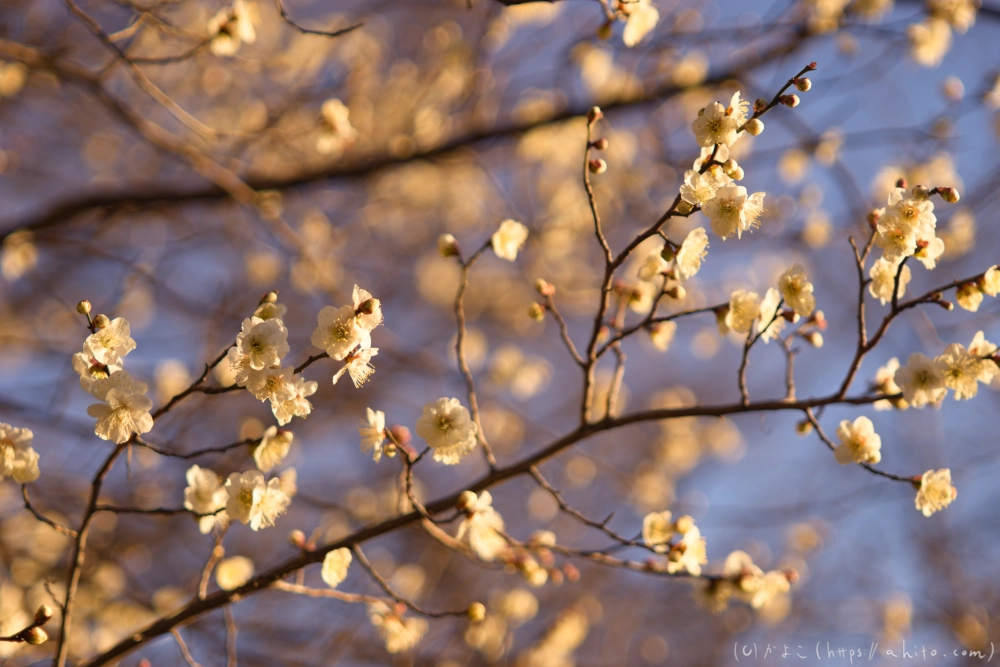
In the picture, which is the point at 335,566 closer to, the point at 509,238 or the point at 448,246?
the point at 448,246

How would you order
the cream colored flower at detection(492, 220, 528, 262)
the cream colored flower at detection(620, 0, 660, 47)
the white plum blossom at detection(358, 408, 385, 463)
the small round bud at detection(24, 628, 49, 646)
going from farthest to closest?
the cream colored flower at detection(620, 0, 660, 47)
the cream colored flower at detection(492, 220, 528, 262)
the white plum blossom at detection(358, 408, 385, 463)
the small round bud at detection(24, 628, 49, 646)

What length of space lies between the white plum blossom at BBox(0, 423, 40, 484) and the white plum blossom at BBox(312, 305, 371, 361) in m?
0.76

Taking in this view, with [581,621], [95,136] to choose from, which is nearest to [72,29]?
[95,136]

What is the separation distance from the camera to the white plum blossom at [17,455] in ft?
5.57

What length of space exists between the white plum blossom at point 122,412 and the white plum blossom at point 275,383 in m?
0.24

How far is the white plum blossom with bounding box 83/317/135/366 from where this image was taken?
1555 mm

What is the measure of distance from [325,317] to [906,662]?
5532 millimetres

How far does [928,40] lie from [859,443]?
9.51ft

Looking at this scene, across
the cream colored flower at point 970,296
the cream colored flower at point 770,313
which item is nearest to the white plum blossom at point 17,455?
the cream colored flower at point 770,313

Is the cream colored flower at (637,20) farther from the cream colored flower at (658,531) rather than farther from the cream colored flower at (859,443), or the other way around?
the cream colored flower at (658,531)

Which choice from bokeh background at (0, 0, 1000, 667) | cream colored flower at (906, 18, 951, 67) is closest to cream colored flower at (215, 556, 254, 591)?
bokeh background at (0, 0, 1000, 667)

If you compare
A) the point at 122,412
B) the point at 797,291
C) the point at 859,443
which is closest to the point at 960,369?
the point at 859,443

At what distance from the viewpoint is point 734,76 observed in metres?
3.67

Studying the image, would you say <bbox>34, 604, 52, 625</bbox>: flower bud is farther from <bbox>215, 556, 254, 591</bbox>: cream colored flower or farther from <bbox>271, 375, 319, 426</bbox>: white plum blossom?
<bbox>215, 556, 254, 591</bbox>: cream colored flower
